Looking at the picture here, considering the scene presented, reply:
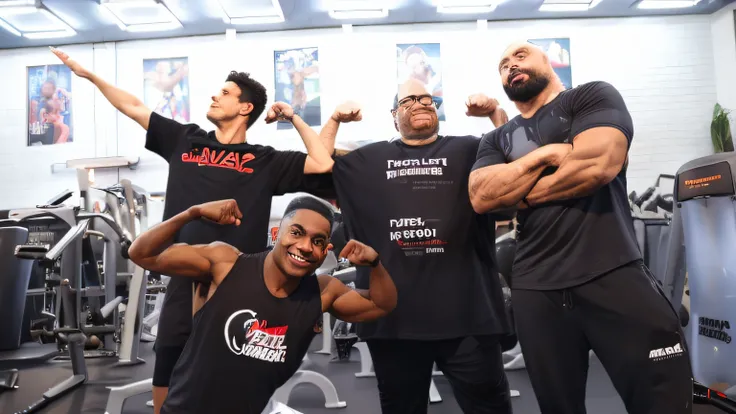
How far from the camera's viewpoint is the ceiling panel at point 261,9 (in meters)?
7.96

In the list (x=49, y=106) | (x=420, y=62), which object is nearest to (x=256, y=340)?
(x=420, y=62)

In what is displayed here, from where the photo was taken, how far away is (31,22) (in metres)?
8.23

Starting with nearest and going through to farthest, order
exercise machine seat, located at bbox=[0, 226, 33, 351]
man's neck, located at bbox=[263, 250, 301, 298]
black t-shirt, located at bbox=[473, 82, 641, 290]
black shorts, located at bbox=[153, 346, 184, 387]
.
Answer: black t-shirt, located at bbox=[473, 82, 641, 290], man's neck, located at bbox=[263, 250, 301, 298], black shorts, located at bbox=[153, 346, 184, 387], exercise machine seat, located at bbox=[0, 226, 33, 351]

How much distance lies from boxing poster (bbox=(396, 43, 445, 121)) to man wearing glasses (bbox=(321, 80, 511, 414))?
6732 millimetres

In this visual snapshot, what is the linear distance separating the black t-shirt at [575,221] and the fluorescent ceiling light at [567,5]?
7363 mm

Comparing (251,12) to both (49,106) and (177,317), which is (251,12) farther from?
(177,317)

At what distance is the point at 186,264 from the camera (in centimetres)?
178

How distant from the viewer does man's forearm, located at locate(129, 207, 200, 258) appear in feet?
5.66

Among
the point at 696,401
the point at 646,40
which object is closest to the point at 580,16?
the point at 646,40

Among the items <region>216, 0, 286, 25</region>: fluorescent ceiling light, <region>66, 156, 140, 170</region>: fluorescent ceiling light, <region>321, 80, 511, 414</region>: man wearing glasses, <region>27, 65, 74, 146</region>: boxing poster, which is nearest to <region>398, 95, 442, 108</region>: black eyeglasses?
<region>321, 80, 511, 414</region>: man wearing glasses

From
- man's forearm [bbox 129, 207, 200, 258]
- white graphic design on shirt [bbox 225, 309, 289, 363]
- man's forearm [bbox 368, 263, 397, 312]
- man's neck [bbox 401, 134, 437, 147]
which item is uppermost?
man's neck [bbox 401, 134, 437, 147]

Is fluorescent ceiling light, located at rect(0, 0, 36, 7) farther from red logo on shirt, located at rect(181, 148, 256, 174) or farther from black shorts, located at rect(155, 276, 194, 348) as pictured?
black shorts, located at rect(155, 276, 194, 348)

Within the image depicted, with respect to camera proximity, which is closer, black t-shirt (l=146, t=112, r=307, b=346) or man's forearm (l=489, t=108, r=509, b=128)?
black t-shirt (l=146, t=112, r=307, b=346)

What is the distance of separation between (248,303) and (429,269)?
28.1 inches
